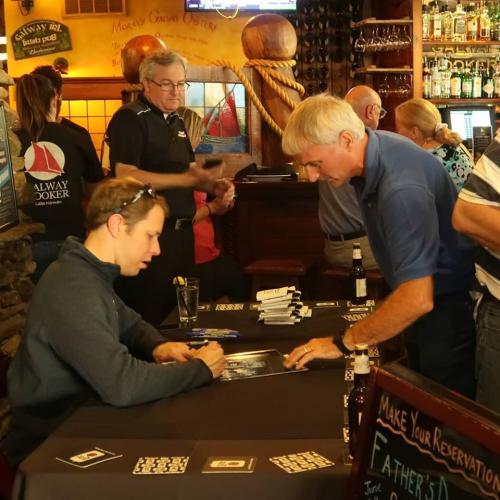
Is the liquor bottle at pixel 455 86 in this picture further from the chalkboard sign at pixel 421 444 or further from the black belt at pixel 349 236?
the chalkboard sign at pixel 421 444

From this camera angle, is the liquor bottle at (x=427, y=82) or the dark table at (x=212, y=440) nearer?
the dark table at (x=212, y=440)

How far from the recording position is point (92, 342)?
2328mm

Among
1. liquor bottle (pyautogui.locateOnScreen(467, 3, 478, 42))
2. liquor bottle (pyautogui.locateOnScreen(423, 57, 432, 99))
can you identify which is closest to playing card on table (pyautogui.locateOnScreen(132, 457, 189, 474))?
liquor bottle (pyautogui.locateOnScreen(423, 57, 432, 99))

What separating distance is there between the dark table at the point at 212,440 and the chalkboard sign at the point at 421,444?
273 mm

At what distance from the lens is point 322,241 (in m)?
6.17

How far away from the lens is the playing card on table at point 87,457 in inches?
74.6

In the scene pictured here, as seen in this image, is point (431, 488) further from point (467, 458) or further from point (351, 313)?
point (351, 313)

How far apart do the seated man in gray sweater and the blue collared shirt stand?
60cm

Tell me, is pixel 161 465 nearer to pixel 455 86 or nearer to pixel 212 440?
pixel 212 440

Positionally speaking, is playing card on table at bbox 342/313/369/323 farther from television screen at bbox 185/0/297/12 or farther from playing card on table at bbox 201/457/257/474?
television screen at bbox 185/0/297/12

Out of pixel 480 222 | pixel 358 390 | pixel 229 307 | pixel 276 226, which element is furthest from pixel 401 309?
pixel 276 226

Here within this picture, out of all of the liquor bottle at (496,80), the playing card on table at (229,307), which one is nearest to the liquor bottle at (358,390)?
the playing card on table at (229,307)

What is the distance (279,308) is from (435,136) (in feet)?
8.58

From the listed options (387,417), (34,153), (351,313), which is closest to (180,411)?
(387,417)
